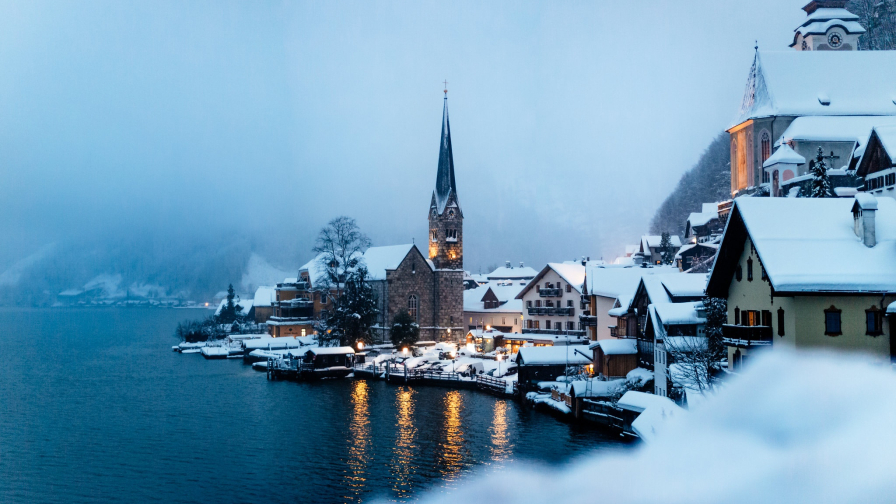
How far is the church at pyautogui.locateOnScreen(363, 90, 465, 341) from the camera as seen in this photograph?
9244cm

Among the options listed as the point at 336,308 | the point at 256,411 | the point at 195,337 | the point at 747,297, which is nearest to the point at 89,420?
the point at 256,411

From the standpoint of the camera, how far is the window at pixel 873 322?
24844 millimetres

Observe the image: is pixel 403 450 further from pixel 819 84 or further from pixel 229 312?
A: pixel 229 312

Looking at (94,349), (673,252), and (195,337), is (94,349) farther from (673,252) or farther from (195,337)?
(673,252)

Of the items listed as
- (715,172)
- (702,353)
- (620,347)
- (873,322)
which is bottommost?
(620,347)

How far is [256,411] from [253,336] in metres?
56.5

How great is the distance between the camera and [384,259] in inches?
3829

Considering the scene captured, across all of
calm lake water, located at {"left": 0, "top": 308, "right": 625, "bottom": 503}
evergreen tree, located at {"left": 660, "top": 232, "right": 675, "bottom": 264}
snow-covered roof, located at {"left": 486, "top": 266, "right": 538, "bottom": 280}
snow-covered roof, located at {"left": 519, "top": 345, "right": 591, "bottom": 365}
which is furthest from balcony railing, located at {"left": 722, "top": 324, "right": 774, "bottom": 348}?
snow-covered roof, located at {"left": 486, "top": 266, "right": 538, "bottom": 280}

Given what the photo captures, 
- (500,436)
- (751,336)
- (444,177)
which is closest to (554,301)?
(444,177)

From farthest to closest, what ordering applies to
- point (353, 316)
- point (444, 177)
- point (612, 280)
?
point (444, 177) < point (353, 316) < point (612, 280)

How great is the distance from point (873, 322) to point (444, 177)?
74741mm

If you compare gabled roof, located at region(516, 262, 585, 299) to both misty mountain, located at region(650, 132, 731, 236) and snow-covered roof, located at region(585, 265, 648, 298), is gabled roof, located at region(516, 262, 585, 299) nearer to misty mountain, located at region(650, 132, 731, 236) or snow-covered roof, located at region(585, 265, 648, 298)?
snow-covered roof, located at region(585, 265, 648, 298)

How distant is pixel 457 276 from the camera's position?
94.1 metres

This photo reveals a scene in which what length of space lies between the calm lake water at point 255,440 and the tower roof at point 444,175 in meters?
37.2
